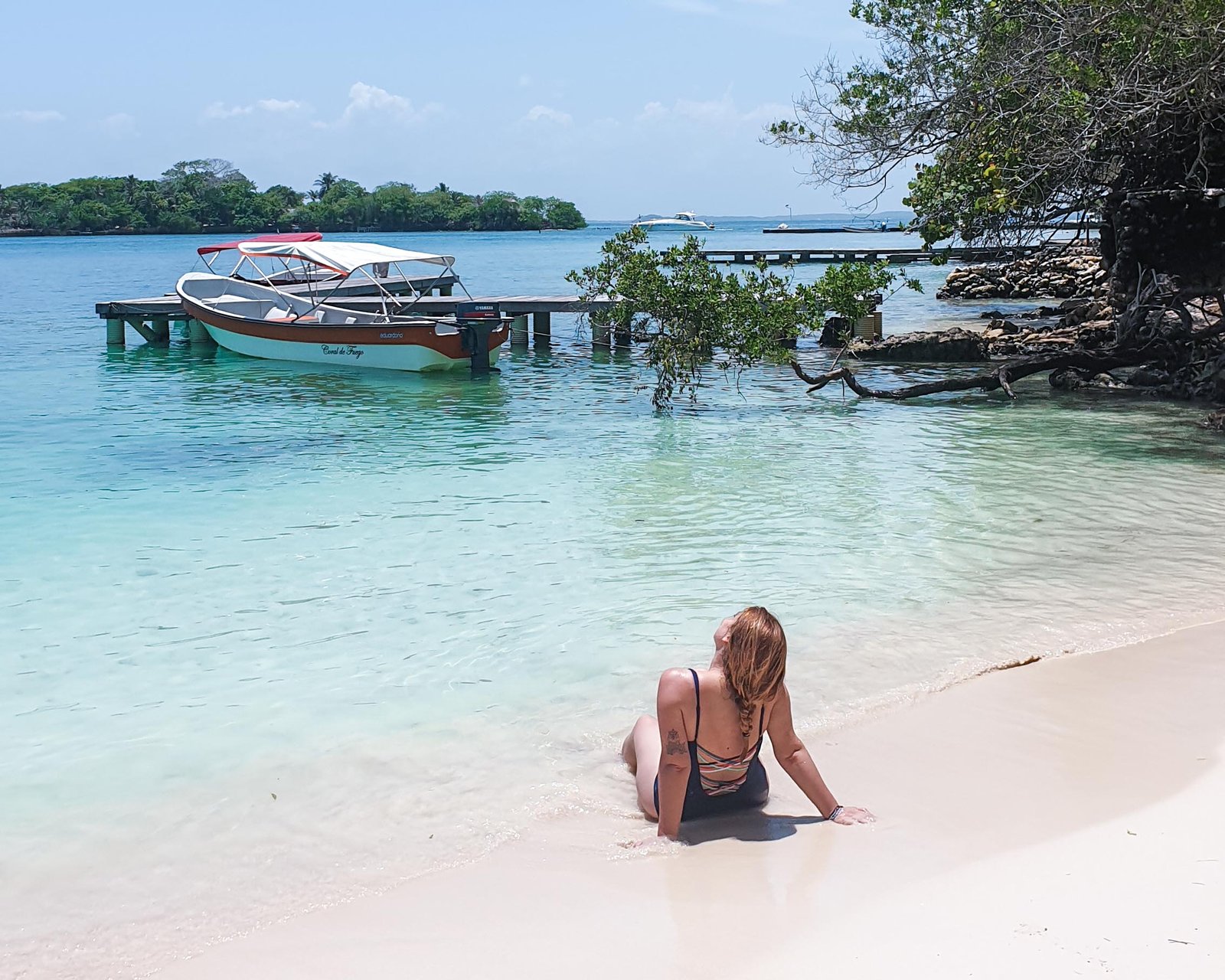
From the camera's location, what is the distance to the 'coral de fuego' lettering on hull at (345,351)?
2109cm

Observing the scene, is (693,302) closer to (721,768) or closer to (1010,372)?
A: (1010,372)

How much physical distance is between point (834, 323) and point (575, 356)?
18.4 feet

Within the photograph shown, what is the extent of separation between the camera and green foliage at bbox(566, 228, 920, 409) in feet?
52.6

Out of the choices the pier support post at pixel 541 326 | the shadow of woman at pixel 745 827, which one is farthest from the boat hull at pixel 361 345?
the shadow of woman at pixel 745 827

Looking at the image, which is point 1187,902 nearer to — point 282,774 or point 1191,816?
point 1191,816

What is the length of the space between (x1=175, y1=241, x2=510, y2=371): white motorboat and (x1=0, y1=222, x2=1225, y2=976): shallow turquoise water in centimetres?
370

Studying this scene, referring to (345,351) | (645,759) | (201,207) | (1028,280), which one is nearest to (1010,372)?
(345,351)

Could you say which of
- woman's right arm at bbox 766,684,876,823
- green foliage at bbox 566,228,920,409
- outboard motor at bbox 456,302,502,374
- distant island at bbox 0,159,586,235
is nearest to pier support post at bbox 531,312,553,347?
outboard motor at bbox 456,302,502,374

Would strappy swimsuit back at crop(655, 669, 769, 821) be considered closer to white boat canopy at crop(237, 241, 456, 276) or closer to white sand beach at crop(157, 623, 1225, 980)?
white sand beach at crop(157, 623, 1225, 980)

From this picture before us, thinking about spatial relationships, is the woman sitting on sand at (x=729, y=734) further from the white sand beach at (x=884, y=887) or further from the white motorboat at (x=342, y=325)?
the white motorboat at (x=342, y=325)

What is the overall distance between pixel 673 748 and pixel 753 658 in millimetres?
494

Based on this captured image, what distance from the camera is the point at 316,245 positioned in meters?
21.8

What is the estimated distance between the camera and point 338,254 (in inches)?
826

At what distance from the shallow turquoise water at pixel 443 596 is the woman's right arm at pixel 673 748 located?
1.64 ft
